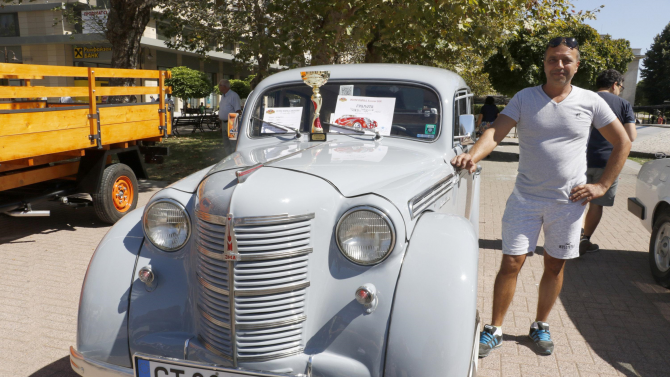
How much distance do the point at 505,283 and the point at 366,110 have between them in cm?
150

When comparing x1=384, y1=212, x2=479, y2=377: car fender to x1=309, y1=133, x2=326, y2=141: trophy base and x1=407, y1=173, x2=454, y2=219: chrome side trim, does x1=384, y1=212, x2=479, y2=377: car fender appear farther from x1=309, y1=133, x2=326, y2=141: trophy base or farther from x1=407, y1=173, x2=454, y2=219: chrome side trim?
x1=309, y1=133, x2=326, y2=141: trophy base

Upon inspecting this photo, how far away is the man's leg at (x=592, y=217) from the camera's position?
5.58 metres

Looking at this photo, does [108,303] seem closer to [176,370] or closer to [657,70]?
[176,370]

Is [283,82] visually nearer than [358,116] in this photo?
No

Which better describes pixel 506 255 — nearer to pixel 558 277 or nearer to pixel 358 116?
pixel 558 277

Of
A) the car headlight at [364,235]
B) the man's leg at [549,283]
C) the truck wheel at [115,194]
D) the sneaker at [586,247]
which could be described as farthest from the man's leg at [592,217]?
the truck wheel at [115,194]

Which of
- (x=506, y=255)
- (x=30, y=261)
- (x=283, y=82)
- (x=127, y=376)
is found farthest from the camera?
(x=30, y=261)

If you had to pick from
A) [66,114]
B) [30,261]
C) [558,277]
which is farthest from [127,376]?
[66,114]

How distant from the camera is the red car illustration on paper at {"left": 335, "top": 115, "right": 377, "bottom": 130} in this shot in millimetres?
3572

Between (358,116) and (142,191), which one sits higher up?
(358,116)

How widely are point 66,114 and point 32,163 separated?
26.0 inches

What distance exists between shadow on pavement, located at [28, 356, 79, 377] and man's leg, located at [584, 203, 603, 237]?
5.14 m

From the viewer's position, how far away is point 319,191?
2.25m

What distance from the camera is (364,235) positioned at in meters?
2.23
